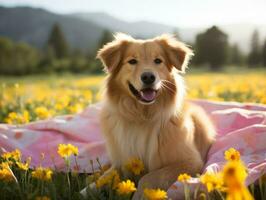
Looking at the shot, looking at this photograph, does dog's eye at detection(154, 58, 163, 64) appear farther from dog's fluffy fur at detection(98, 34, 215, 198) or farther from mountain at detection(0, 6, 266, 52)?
mountain at detection(0, 6, 266, 52)

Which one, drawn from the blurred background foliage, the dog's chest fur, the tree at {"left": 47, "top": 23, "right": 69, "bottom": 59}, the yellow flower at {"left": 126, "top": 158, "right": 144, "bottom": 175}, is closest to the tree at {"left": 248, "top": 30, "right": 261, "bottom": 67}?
the blurred background foliage

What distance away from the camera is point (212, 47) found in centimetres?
1752

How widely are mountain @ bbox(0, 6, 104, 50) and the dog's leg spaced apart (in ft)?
291

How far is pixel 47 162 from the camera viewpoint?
17.7 ft

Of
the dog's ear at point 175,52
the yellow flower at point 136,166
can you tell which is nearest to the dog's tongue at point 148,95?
the dog's ear at point 175,52

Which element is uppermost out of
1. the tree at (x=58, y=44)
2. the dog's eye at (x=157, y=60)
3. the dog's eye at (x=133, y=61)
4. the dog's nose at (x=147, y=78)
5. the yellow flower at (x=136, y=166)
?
the dog's eye at (x=157, y=60)

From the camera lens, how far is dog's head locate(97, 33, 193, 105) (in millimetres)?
4512

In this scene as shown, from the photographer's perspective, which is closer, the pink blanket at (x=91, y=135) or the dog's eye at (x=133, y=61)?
the dog's eye at (x=133, y=61)

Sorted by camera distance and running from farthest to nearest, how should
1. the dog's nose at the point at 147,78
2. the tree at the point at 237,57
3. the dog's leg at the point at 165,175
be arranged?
the tree at the point at 237,57
the dog's nose at the point at 147,78
the dog's leg at the point at 165,175

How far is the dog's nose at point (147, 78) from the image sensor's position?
439 cm

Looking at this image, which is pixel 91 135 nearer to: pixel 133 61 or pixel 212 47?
pixel 133 61

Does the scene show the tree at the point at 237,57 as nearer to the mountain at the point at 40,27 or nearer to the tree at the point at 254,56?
the tree at the point at 254,56

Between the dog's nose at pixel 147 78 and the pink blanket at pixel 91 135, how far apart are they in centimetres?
125

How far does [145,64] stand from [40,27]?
107 meters
